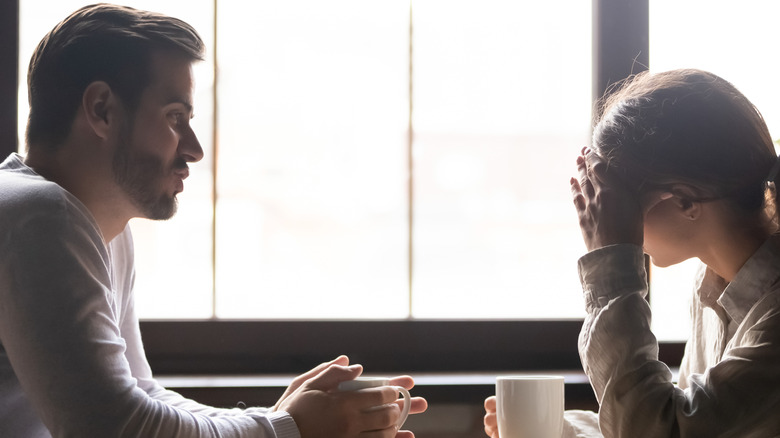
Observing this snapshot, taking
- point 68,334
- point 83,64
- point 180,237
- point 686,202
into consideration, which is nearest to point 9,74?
point 180,237

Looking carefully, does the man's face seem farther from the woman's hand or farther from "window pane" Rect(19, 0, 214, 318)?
the woman's hand

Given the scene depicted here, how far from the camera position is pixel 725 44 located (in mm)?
1869

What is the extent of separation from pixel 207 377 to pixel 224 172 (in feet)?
1.47

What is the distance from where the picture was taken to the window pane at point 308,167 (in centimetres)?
172

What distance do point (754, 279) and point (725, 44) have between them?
96cm

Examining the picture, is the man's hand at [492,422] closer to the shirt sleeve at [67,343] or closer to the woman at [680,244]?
the woman at [680,244]

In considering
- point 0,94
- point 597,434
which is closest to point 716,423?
point 597,434

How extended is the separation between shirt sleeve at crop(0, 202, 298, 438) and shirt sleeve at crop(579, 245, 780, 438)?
0.52 metres

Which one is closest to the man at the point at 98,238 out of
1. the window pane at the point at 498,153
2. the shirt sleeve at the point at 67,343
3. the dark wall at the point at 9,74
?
the shirt sleeve at the point at 67,343

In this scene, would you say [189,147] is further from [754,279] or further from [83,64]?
[754,279]

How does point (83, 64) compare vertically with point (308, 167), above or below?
above

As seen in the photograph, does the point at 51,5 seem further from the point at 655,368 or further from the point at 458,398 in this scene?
the point at 655,368

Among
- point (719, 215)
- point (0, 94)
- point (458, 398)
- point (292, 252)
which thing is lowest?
point (458, 398)

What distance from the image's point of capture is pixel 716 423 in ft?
3.28
